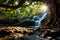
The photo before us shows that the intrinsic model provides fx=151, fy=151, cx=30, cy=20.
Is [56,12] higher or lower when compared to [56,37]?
higher

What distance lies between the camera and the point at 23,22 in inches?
468

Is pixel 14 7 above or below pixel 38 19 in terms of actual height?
above

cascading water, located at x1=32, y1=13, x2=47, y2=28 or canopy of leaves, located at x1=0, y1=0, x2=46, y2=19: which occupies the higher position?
canopy of leaves, located at x1=0, y1=0, x2=46, y2=19

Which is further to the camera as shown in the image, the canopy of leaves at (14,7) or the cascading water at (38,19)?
the cascading water at (38,19)

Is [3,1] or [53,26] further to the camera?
[53,26]

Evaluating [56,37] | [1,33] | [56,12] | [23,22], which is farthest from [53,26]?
[23,22]

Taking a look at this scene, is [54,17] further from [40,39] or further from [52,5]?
[40,39]

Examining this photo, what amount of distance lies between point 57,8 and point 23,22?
14.8 feet

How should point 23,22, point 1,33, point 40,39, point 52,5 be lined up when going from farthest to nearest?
1. point 23,22
2. point 52,5
3. point 1,33
4. point 40,39

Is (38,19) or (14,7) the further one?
(38,19)


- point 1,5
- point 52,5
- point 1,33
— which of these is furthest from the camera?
point 52,5

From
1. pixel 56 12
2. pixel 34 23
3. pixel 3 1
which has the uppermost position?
pixel 3 1

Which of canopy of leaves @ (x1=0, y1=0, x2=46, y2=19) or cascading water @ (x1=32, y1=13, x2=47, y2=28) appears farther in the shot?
cascading water @ (x1=32, y1=13, x2=47, y2=28)

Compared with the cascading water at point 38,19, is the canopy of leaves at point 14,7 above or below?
above
